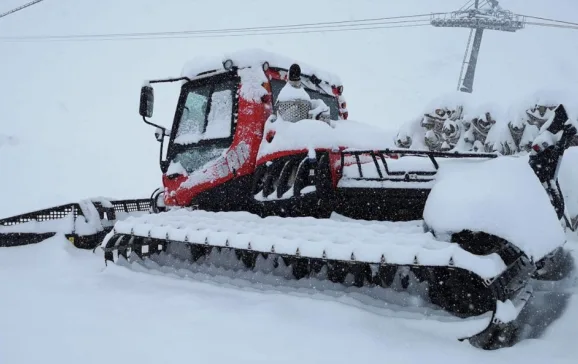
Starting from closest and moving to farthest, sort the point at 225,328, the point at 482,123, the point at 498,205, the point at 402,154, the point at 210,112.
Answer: the point at 498,205 → the point at 225,328 → the point at 402,154 → the point at 210,112 → the point at 482,123

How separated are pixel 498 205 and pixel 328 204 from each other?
4.67 ft

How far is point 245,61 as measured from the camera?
4.33 meters

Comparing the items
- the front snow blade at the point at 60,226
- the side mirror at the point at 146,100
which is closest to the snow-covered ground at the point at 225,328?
the front snow blade at the point at 60,226

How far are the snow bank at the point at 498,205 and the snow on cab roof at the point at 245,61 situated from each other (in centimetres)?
227

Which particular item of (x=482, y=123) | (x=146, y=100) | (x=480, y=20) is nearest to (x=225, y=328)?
(x=146, y=100)

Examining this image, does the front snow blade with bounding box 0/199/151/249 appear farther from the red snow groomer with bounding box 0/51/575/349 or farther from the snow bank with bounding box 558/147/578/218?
the snow bank with bounding box 558/147/578/218

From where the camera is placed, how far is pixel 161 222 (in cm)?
402

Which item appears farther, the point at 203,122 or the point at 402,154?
the point at 203,122

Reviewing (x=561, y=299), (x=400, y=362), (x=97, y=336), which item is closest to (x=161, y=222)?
(x=97, y=336)

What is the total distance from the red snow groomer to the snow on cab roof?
0.02 metres

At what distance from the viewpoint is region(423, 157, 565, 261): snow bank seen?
2488 mm

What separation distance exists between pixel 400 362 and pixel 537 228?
1270 mm

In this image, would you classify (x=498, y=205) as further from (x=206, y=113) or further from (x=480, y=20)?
(x=480, y=20)

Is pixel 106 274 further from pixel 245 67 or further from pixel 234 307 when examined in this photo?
pixel 245 67
